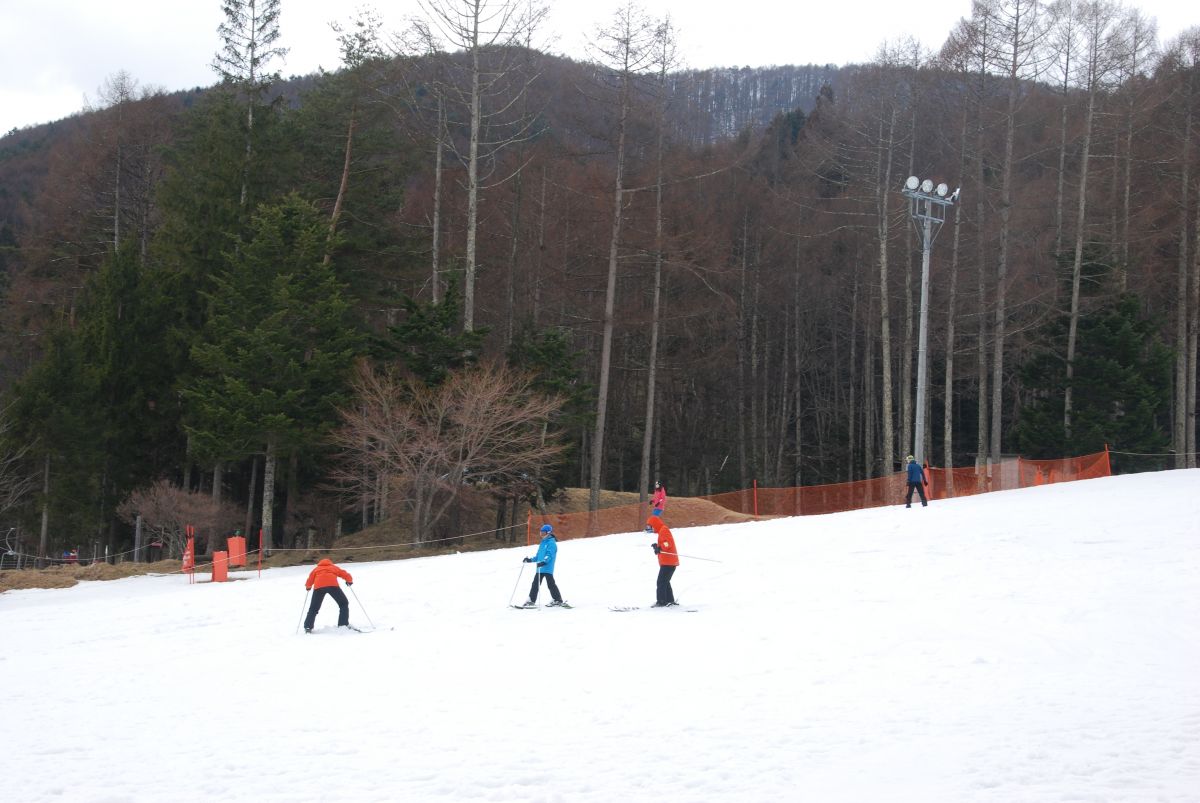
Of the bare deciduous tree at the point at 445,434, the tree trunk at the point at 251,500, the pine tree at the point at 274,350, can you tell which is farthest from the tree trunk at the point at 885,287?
the tree trunk at the point at 251,500

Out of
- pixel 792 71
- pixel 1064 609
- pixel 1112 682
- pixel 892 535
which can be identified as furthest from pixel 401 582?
pixel 792 71

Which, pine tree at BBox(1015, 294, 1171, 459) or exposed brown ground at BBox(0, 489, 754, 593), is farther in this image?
pine tree at BBox(1015, 294, 1171, 459)

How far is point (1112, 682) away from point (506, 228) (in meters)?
41.5

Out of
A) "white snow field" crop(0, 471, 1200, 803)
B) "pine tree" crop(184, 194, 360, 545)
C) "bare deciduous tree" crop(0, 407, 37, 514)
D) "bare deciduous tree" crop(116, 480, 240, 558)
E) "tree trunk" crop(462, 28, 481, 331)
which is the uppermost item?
"tree trunk" crop(462, 28, 481, 331)

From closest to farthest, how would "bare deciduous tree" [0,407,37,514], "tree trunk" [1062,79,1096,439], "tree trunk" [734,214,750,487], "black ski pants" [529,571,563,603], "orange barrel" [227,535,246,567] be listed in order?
1. "black ski pants" [529,571,563,603]
2. "orange barrel" [227,535,246,567]
3. "tree trunk" [1062,79,1096,439]
4. "bare deciduous tree" [0,407,37,514]
5. "tree trunk" [734,214,750,487]

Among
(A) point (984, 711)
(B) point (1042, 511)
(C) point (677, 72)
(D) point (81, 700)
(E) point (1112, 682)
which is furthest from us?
(C) point (677, 72)

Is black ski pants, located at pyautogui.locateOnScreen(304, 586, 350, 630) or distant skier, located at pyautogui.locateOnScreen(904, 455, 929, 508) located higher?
distant skier, located at pyautogui.locateOnScreen(904, 455, 929, 508)

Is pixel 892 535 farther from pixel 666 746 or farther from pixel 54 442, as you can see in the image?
pixel 54 442

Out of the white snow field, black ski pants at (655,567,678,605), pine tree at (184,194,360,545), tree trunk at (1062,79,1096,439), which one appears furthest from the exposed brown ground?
black ski pants at (655,567,678,605)

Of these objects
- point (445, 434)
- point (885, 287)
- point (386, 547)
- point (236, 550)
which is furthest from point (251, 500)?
point (885, 287)

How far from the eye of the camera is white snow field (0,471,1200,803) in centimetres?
881

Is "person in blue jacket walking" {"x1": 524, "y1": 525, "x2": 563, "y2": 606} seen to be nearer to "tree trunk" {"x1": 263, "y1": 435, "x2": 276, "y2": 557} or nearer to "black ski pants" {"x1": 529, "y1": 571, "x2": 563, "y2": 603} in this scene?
"black ski pants" {"x1": 529, "y1": 571, "x2": 563, "y2": 603}

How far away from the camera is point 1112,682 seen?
1123 cm

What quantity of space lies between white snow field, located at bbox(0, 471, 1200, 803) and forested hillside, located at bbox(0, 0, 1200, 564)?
509 inches
